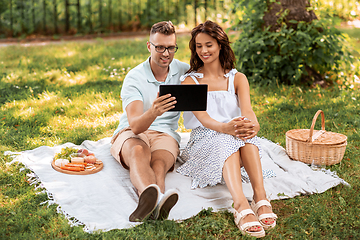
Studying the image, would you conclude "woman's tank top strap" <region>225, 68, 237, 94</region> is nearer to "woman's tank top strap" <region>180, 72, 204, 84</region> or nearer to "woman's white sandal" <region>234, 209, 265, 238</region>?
"woman's tank top strap" <region>180, 72, 204, 84</region>

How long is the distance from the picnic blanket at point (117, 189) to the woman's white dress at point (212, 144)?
0.39ft

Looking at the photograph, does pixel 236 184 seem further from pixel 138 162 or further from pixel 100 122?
pixel 100 122

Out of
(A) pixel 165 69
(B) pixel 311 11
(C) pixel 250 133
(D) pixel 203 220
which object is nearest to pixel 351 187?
(C) pixel 250 133

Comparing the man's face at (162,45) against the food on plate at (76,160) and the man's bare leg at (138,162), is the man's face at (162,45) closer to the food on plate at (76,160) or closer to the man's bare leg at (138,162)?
the man's bare leg at (138,162)

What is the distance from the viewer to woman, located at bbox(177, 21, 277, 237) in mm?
2984

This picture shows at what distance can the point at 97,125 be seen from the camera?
5090 millimetres

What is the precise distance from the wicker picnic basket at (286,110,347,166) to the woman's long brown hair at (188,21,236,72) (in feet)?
3.49

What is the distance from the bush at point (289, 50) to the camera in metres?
6.14

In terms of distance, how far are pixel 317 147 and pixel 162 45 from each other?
1889 mm

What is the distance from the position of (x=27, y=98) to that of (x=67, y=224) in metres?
3.38

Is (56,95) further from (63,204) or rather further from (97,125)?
(63,204)

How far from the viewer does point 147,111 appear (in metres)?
3.20

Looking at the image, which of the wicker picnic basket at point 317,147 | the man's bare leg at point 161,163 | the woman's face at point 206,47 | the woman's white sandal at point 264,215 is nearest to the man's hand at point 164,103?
the man's bare leg at point 161,163

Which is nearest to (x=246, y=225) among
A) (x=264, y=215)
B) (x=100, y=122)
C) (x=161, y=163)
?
(x=264, y=215)
